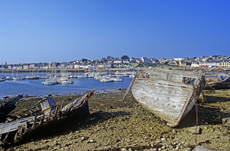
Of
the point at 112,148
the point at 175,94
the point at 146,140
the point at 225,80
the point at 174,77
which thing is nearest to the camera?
the point at 112,148

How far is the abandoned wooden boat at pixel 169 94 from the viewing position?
9430 millimetres

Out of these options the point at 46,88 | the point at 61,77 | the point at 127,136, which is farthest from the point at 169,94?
the point at 61,77

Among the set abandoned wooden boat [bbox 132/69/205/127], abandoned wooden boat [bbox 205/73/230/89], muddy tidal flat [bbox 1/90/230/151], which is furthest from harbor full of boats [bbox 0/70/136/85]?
muddy tidal flat [bbox 1/90/230/151]

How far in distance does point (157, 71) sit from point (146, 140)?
6.27m

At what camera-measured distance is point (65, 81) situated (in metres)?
52.9

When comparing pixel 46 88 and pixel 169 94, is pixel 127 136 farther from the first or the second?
pixel 46 88

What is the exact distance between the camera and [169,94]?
10.1m

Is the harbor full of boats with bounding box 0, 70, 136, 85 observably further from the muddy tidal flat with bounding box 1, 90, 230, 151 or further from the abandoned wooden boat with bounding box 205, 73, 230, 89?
the muddy tidal flat with bounding box 1, 90, 230, 151

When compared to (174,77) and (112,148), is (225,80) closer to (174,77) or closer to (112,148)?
(174,77)

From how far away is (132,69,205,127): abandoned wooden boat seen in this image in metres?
9.43

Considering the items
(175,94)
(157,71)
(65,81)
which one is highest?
(157,71)

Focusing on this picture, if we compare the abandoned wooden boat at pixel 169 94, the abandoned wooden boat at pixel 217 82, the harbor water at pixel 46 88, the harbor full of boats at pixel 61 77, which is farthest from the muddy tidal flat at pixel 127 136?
the harbor full of boats at pixel 61 77

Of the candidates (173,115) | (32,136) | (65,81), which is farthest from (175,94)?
(65,81)

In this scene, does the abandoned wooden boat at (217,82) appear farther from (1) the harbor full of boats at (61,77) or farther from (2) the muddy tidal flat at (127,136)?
(1) the harbor full of boats at (61,77)
